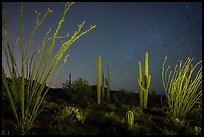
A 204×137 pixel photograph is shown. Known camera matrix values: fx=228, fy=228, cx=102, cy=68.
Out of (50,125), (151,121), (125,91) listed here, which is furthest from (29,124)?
(125,91)

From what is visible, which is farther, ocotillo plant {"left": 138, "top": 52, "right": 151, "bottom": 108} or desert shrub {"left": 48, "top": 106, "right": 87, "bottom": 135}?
ocotillo plant {"left": 138, "top": 52, "right": 151, "bottom": 108}

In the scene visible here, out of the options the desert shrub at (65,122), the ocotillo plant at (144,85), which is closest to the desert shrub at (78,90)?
the ocotillo plant at (144,85)

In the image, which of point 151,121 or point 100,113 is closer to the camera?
point 151,121

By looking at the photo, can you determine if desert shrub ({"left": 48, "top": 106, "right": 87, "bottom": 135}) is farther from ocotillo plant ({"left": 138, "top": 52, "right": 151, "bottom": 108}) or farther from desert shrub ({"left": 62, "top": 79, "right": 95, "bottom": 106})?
desert shrub ({"left": 62, "top": 79, "right": 95, "bottom": 106})

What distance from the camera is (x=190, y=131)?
15.5ft

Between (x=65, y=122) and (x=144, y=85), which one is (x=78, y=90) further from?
(x=65, y=122)

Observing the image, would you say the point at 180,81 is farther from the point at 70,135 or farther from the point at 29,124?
the point at 29,124

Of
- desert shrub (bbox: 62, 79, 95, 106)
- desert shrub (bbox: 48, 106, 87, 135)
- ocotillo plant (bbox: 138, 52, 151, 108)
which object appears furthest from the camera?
desert shrub (bbox: 62, 79, 95, 106)

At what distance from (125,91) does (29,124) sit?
6625mm

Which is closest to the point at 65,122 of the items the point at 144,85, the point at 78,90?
the point at 144,85

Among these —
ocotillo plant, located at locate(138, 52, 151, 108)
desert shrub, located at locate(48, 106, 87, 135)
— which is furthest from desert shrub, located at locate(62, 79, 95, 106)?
desert shrub, located at locate(48, 106, 87, 135)

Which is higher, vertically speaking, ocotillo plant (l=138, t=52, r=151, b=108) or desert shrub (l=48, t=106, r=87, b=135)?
ocotillo plant (l=138, t=52, r=151, b=108)

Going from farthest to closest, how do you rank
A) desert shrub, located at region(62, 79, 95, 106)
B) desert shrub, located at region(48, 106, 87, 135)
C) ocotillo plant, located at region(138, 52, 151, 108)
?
desert shrub, located at region(62, 79, 95, 106) < ocotillo plant, located at region(138, 52, 151, 108) < desert shrub, located at region(48, 106, 87, 135)

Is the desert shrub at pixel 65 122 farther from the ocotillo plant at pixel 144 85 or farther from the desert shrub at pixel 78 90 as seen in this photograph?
the desert shrub at pixel 78 90
